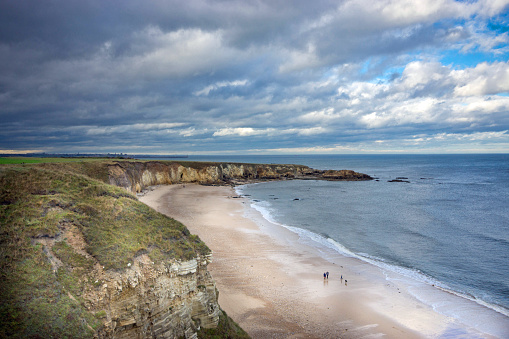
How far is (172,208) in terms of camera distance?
48.9 metres

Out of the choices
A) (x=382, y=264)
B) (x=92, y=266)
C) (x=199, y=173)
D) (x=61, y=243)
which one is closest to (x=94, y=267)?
(x=92, y=266)

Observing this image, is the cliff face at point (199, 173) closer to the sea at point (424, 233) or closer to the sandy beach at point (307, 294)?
the sea at point (424, 233)

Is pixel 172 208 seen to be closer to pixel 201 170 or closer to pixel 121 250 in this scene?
pixel 121 250

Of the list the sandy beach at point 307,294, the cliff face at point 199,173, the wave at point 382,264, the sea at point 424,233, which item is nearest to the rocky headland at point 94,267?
the sandy beach at point 307,294

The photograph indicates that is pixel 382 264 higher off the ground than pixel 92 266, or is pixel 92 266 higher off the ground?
pixel 92 266

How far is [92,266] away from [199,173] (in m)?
82.7

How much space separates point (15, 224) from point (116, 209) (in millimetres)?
3774

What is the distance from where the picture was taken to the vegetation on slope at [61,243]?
29.6 feet

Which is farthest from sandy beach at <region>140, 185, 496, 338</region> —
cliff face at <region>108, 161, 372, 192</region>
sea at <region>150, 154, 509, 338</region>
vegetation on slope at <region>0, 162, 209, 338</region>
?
cliff face at <region>108, 161, 372, 192</region>

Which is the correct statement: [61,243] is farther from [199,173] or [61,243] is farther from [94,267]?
[199,173]

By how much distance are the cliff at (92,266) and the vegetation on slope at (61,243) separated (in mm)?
31

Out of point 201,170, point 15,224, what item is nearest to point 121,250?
point 15,224

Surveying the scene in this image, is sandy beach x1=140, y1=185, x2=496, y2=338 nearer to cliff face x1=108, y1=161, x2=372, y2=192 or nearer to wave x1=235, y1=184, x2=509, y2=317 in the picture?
wave x1=235, y1=184, x2=509, y2=317

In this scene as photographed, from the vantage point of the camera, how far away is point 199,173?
9256 cm
